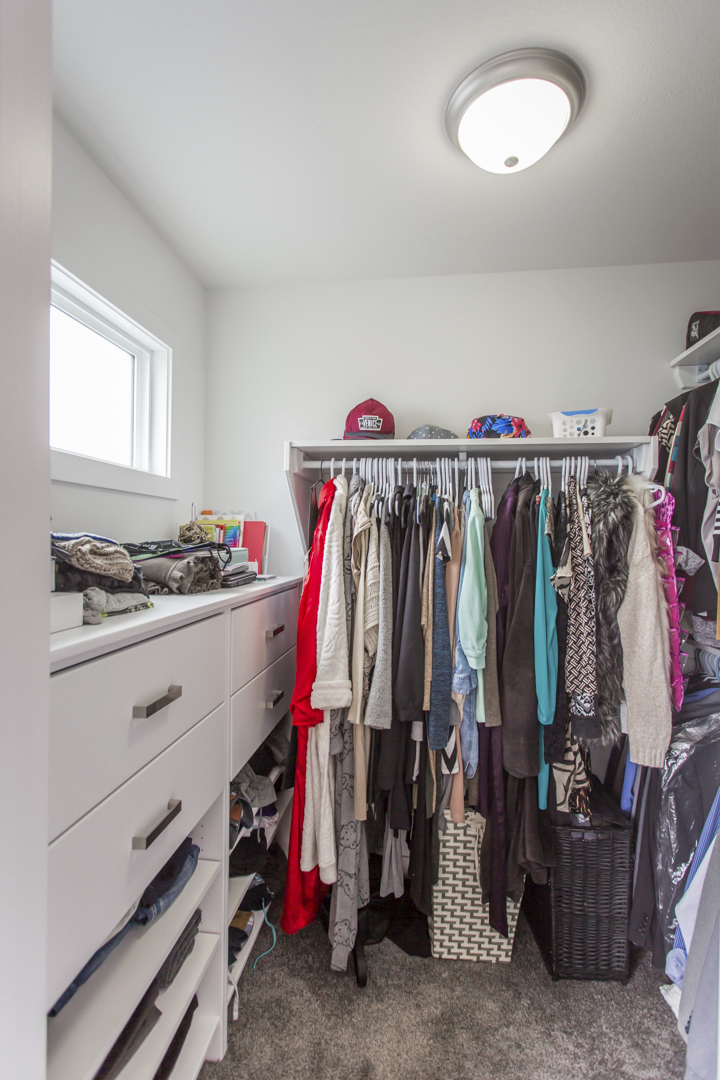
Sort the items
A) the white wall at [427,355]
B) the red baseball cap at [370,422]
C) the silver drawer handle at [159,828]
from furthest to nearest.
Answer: the white wall at [427,355] < the red baseball cap at [370,422] < the silver drawer handle at [159,828]

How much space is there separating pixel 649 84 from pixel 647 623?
1401mm

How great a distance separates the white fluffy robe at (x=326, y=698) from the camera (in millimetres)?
1363

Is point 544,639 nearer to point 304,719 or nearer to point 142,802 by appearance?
point 304,719

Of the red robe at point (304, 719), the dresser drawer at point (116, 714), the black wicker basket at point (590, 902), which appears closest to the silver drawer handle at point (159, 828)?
the dresser drawer at point (116, 714)

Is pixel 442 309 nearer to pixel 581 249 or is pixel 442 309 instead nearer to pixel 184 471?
pixel 581 249

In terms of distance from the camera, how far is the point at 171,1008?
98 cm

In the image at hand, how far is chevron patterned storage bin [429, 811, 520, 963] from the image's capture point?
1.49m

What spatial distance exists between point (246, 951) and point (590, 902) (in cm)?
108

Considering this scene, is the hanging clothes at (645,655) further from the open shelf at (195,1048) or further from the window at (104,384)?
the window at (104,384)

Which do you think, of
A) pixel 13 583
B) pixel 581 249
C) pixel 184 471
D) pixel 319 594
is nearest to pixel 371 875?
pixel 319 594

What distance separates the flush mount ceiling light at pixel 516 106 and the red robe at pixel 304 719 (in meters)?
1.06

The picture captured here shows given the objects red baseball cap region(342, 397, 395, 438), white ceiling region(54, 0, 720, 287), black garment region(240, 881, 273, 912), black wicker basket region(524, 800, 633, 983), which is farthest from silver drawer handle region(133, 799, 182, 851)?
white ceiling region(54, 0, 720, 287)

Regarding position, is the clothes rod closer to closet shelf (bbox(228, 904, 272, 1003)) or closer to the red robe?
the red robe

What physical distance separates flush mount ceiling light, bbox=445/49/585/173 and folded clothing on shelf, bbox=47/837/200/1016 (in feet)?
6.37
